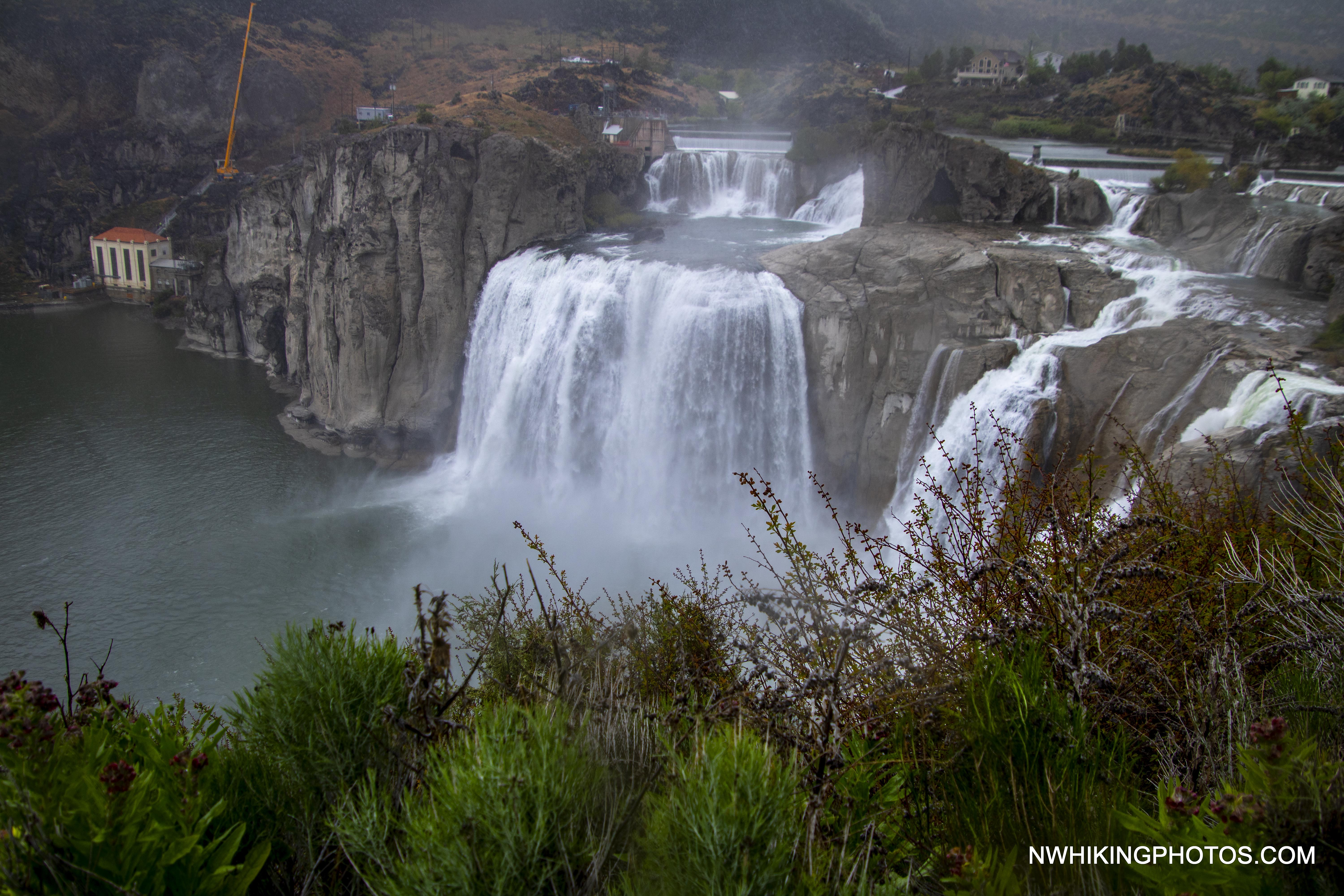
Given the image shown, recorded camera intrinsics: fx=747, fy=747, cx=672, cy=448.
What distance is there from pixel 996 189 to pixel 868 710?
2396 cm

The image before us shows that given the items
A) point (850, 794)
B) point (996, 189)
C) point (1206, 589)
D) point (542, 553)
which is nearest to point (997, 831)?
point (850, 794)

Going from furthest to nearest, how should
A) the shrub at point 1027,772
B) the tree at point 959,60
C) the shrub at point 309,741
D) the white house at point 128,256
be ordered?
the tree at point 959,60, the white house at point 128,256, the shrub at point 309,741, the shrub at point 1027,772

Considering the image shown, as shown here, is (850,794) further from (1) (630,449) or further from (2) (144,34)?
(2) (144,34)

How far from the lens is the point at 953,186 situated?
24.8 meters

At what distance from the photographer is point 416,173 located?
2584 cm

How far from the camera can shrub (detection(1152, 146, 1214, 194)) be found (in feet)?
73.8

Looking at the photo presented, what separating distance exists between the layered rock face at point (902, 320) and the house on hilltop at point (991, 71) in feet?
101

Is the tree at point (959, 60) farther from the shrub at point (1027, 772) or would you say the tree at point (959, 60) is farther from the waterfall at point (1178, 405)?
the shrub at point (1027, 772)

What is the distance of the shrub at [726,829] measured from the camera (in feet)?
7.41

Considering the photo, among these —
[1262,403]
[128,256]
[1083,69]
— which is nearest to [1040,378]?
[1262,403]

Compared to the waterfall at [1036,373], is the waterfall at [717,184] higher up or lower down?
higher up

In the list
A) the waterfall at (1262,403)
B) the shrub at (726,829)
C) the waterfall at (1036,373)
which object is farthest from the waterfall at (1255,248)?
the shrub at (726,829)

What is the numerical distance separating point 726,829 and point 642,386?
19.2 metres

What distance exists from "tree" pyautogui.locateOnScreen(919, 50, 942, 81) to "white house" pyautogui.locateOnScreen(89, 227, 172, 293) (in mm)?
47502
